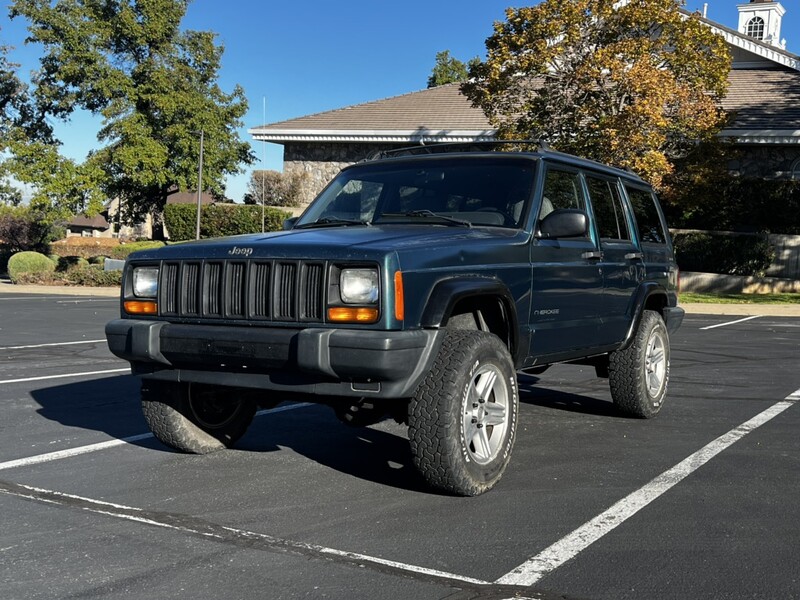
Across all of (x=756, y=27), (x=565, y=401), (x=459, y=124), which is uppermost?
(x=756, y=27)

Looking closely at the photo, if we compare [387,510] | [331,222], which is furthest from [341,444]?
[387,510]

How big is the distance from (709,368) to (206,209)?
28.6m

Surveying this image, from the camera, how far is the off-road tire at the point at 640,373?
292 inches

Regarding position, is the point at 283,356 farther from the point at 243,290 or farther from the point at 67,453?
the point at 67,453

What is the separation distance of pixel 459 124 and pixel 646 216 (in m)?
24.9

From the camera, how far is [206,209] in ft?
122

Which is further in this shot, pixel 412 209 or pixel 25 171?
pixel 25 171

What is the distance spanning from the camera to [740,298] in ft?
84.0

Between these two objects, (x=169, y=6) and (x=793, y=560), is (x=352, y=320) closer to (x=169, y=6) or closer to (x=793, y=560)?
(x=793, y=560)

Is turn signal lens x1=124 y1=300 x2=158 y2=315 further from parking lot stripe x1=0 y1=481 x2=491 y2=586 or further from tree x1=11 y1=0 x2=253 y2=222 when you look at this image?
tree x1=11 y1=0 x2=253 y2=222

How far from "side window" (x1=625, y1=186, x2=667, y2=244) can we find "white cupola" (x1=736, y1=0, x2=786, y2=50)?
38091 millimetres

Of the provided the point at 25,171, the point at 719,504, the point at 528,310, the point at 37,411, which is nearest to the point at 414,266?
the point at 528,310

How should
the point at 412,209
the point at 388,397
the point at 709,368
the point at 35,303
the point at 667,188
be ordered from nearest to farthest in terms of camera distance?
the point at 388,397 → the point at 412,209 → the point at 709,368 → the point at 35,303 → the point at 667,188

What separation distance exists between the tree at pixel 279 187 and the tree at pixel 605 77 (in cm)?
1201
